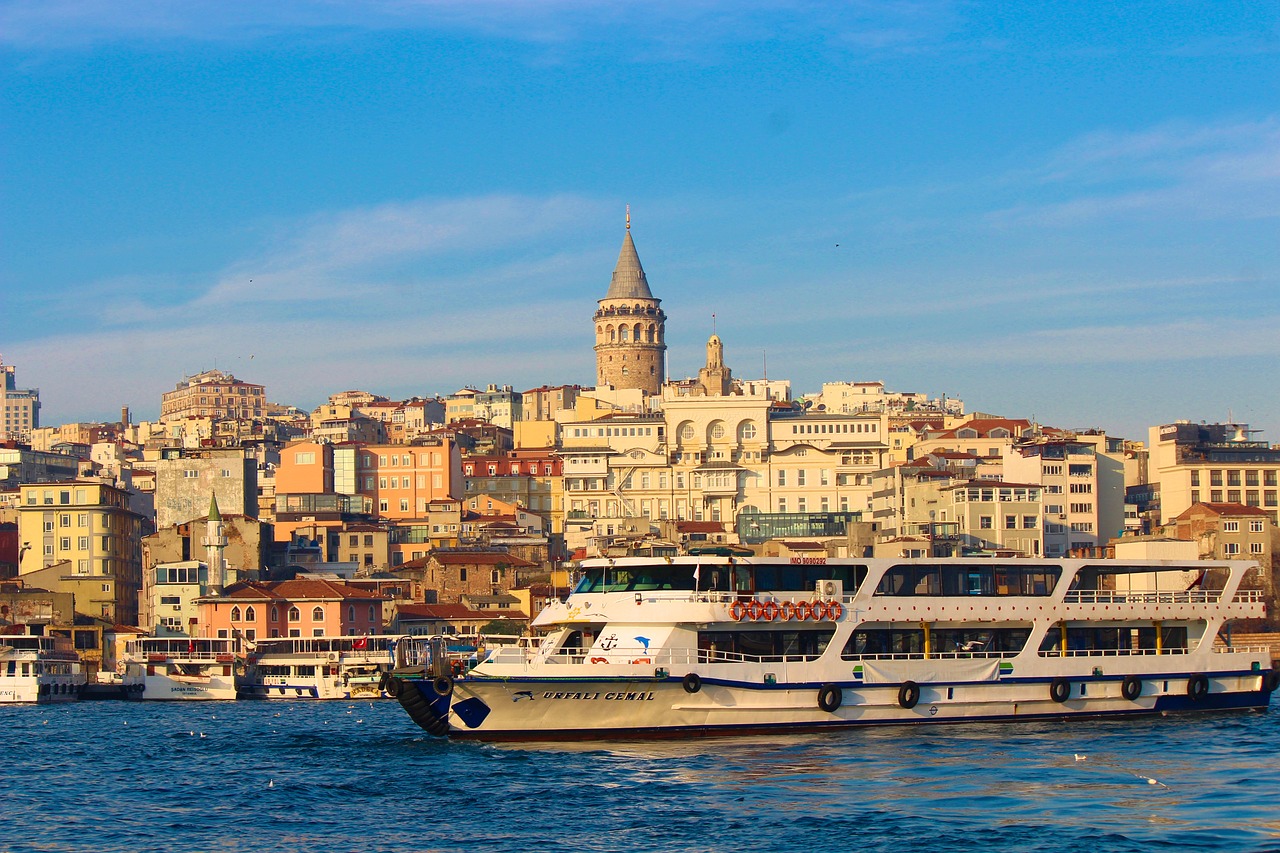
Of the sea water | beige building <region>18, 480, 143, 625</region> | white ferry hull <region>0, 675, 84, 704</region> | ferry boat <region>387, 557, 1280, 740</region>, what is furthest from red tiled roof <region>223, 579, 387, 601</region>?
ferry boat <region>387, 557, 1280, 740</region>

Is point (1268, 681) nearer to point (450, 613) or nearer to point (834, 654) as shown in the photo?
point (834, 654)

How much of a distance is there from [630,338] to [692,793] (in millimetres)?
142992

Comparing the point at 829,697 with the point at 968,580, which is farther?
the point at 968,580

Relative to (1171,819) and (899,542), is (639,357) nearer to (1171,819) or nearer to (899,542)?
(899,542)

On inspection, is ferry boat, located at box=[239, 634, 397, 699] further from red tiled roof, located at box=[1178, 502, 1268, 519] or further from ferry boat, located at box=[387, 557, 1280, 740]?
red tiled roof, located at box=[1178, 502, 1268, 519]

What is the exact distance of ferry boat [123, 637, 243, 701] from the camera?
226 ft

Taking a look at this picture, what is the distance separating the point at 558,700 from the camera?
1414 inches

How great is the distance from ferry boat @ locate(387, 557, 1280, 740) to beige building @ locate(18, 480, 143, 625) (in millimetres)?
53465

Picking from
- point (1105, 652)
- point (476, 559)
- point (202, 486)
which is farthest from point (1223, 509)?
point (202, 486)

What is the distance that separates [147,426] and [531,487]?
239 ft

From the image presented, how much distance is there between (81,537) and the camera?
9175cm

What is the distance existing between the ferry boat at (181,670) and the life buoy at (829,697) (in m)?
36.9

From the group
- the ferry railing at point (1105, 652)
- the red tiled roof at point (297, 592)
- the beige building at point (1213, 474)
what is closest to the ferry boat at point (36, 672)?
the red tiled roof at point (297, 592)

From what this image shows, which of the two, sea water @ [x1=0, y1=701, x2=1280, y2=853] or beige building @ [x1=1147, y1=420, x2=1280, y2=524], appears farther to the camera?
beige building @ [x1=1147, y1=420, x2=1280, y2=524]
